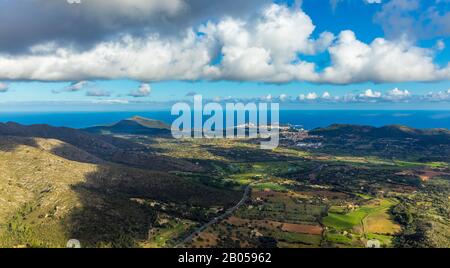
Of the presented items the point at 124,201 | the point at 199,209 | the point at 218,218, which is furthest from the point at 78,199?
the point at 218,218

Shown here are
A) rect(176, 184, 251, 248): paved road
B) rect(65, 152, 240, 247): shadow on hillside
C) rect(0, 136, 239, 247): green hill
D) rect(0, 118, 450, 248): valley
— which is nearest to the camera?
rect(0, 136, 239, 247): green hill

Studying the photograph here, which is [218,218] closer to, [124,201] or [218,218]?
[218,218]

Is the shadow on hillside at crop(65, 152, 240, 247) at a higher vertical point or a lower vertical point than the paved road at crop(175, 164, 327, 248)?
higher

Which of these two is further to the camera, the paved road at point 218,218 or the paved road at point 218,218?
the paved road at point 218,218

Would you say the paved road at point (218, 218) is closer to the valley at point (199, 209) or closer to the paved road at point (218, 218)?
the paved road at point (218, 218)

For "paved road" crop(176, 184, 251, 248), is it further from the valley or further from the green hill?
the green hill

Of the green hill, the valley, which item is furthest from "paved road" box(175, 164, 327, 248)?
the green hill

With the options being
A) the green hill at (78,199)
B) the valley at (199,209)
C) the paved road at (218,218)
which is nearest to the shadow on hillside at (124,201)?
the green hill at (78,199)

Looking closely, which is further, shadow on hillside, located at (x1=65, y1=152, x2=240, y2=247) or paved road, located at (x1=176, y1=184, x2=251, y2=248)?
paved road, located at (x1=176, y1=184, x2=251, y2=248)

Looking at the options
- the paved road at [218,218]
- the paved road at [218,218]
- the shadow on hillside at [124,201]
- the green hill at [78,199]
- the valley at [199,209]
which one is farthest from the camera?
the paved road at [218,218]

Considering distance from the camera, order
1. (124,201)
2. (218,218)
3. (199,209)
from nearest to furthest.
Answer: (124,201), (218,218), (199,209)

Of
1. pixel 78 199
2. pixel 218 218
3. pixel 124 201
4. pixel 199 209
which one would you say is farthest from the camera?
pixel 199 209

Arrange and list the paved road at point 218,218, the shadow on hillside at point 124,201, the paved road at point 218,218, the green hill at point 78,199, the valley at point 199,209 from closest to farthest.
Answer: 1. the green hill at point 78,199
2. the shadow on hillside at point 124,201
3. the valley at point 199,209
4. the paved road at point 218,218
5. the paved road at point 218,218
